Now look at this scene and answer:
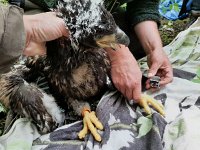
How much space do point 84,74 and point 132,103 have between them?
34 centimetres

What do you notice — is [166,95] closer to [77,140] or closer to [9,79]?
[77,140]

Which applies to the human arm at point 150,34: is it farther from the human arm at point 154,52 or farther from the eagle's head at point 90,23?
the eagle's head at point 90,23

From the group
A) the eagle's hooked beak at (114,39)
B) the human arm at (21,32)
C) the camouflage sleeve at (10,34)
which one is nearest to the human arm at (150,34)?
the eagle's hooked beak at (114,39)

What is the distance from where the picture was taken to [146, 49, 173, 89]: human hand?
2.65m

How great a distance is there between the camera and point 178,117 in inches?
89.4

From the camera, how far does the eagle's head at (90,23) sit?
2066mm

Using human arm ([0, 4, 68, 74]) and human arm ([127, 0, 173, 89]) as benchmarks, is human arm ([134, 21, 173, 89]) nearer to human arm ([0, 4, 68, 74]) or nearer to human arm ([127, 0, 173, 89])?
human arm ([127, 0, 173, 89])

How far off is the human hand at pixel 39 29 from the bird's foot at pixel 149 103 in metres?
0.71

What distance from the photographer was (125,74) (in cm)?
245

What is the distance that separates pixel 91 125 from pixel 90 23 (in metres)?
0.57

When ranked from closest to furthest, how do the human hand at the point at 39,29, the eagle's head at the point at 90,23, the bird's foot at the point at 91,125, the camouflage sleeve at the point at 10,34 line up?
1. the camouflage sleeve at the point at 10,34
2. the human hand at the point at 39,29
3. the eagle's head at the point at 90,23
4. the bird's foot at the point at 91,125

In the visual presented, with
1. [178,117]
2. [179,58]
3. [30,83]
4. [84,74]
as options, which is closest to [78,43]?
[84,74]

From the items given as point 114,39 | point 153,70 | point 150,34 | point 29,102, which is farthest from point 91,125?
point 150,34

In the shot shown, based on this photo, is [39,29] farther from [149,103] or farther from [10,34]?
[149,103]
